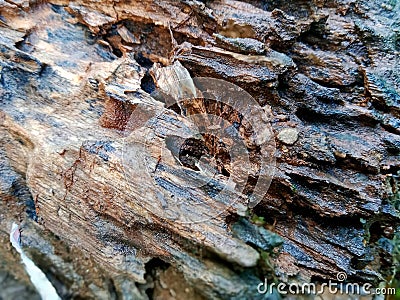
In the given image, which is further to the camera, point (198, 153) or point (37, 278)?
point (198, 153)

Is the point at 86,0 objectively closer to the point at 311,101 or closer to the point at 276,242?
the point at 311,101

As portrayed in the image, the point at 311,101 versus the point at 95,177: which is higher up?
the point at 311,101

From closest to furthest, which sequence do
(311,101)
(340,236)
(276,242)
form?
1. (276,242)
2. (340,236)
3. (311,101)

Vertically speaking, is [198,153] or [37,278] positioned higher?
[198,153]

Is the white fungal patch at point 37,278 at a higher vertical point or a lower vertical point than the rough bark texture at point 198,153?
lower

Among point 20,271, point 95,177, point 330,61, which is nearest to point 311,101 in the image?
point 330,61

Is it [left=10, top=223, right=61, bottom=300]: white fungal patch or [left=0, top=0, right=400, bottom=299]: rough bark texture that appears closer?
[left=10, top=223, right=61, bottom=300]: white fungal patch

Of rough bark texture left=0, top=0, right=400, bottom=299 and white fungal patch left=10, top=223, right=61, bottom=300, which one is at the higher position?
rough bark texture left=0, top=0, right=400, bottom=299

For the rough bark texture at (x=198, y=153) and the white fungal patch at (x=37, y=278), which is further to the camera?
the rough bark texture at (x=198, y=153)
